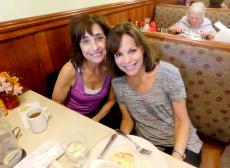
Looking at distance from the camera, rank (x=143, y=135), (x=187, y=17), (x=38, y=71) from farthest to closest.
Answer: (x=187, y=17) → (x=38, y=71) → (x=143, y=135)

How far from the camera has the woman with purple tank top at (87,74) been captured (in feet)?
4.07

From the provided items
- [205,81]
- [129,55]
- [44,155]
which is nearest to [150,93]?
[129,55]

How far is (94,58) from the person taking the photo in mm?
1294

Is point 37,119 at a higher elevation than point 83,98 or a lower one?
higher

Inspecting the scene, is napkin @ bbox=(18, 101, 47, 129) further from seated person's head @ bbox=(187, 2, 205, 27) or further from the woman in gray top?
seated person's head @ bbox=(187, 2, 205, 27)

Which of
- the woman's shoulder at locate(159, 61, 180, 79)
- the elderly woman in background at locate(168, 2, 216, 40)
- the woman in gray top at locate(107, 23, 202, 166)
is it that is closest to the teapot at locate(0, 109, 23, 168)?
the woman in gray top at locate(107, 23, 202, 166)

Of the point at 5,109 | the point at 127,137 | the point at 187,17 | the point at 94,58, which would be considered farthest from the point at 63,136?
the point at 187,17

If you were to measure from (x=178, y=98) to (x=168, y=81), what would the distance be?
0.11 metres

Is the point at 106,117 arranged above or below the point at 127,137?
below

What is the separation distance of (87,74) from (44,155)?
2.29 ft

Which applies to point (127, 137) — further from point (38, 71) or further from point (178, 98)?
point (38, 71)

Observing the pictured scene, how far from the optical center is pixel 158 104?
1.15 metres

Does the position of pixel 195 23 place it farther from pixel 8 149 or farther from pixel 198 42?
pixel 8 149

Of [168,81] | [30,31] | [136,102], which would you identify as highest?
[30,31]
